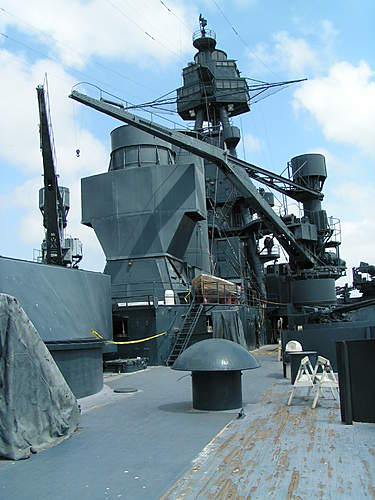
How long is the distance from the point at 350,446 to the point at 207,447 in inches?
51.2

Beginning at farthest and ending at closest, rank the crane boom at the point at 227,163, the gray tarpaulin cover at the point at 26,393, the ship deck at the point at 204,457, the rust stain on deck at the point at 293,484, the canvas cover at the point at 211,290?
the crane boom at the point at 227,163
the canvas cover at the point at 211,290
the gray tarpaulin cover at the point at 26,393
the ship deck at the point at 204,457
the rust stain on deck at the point at 293,484

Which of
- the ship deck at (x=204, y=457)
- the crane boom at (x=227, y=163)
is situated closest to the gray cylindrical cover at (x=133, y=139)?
the crane boom at (x=227, y=163)

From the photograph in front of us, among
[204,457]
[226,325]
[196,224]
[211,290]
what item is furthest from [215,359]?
[196,224]

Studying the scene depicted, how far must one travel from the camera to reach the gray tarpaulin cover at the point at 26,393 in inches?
201

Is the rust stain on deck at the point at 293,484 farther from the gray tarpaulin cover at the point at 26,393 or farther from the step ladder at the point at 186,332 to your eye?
the step ladder at the point at 186,332

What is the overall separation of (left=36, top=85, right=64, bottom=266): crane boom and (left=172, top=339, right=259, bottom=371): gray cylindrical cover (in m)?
10.3

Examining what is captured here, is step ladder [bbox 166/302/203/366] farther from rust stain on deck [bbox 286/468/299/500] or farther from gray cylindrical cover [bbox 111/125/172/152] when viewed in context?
rust stain on deck [bbox 286/468/299/500]

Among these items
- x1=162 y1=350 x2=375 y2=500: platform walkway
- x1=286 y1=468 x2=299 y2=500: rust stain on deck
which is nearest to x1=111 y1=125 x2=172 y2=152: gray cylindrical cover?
x1=162 y1=350 x2=375 y2=500: platform walkway

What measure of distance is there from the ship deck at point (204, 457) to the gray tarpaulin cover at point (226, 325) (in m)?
8.48

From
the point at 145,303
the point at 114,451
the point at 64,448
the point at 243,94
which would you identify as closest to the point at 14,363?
the point at 64,448

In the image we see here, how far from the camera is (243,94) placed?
31.8 metres

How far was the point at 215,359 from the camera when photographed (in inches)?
269

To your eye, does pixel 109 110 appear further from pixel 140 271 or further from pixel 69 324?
pixel 69 324

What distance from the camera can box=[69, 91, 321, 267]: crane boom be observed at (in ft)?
63.7
